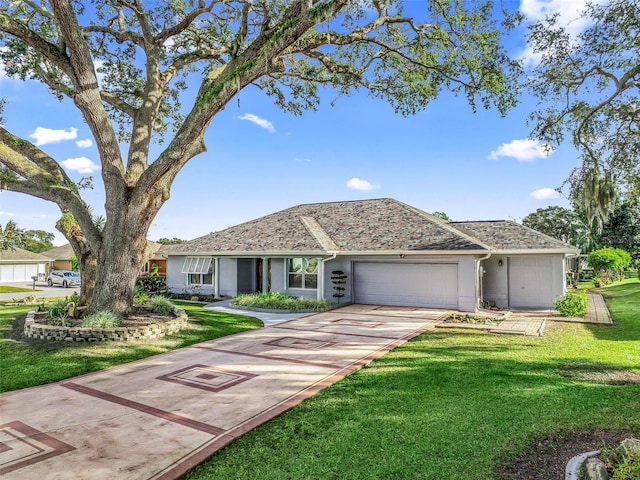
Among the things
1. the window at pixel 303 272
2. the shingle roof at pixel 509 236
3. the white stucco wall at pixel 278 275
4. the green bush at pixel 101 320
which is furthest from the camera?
the white stucco wall at pixel 278 275

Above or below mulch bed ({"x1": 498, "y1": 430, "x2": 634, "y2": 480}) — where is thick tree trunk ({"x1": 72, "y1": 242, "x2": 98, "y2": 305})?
above

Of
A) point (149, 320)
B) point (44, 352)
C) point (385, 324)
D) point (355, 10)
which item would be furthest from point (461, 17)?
point (44, 352)

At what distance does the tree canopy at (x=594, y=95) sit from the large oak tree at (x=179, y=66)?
4.99ft

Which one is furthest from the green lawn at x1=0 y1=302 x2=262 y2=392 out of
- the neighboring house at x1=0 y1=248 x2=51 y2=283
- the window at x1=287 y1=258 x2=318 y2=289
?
the neighboring house at x1=0 y1=248 x2=51 y2=283

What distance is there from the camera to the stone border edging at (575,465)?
3.86m

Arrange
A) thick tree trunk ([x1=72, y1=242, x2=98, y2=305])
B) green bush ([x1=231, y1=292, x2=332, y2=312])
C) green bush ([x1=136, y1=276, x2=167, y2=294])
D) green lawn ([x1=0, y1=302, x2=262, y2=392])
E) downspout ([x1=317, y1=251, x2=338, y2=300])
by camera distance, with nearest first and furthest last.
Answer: green lawn ([x1=0, y1=302, x2=262, y2=392]) < thick tree trunk ([x1=72, y1=242, x2=98, y2=305]) < green bush ([x1=231, y1=292, x2=332, y2=312]) < downspout ([x1=317, y1=251, x2=338, y2=300]) < green bush ([x1=136, y1=276, x2=167, y2=294])

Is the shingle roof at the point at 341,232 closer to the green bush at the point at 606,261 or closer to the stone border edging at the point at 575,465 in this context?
the stone border edging at the point at 575,465

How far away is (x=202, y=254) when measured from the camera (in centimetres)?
2169

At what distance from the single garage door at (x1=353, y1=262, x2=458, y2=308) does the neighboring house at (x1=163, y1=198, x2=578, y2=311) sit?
0.15ft

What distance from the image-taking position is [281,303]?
17312 mm

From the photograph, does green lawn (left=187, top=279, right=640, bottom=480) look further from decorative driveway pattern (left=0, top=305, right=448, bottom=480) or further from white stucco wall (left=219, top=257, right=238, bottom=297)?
white stucco wall (left=219, top=257, right=238, bottom=297)

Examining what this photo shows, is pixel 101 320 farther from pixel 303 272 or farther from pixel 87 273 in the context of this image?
pixel 303 272

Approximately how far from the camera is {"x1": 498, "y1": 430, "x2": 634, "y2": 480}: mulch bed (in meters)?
4.16

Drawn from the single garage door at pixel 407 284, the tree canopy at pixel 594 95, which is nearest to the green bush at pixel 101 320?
the single garage door at pixel 407 284
